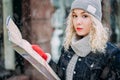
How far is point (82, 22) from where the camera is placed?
3785mm

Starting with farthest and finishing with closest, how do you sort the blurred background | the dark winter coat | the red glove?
1. the blurred background
2. the red glove
3. the dark winter coat

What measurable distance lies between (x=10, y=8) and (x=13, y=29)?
2.37 meters

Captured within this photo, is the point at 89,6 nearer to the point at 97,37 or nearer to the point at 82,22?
the point at 82,22

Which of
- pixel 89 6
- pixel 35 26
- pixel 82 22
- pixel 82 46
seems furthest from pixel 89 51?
pixel 35 26

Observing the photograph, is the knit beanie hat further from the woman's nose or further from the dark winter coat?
the dark winter coat

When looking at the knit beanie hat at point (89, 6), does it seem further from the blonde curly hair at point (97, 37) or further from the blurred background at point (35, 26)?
the blurred background at point (35, 26)

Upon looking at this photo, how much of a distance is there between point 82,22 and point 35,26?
9.55 ft

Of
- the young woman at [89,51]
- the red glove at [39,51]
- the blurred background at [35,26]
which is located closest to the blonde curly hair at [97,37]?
the young woman at [89,51]

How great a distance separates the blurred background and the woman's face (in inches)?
75.4

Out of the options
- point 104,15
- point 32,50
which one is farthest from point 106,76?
point 104,15

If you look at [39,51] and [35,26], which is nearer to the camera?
[39,51]

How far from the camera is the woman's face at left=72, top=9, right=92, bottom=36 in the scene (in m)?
3.79

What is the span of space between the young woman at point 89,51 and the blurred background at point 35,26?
6.24 feet

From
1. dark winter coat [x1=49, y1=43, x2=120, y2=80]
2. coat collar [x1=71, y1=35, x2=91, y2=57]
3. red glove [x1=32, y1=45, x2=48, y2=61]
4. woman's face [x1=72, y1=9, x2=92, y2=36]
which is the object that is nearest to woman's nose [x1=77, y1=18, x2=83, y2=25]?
woman's face [x1=72, y1=9, x2=92, y2=36]
